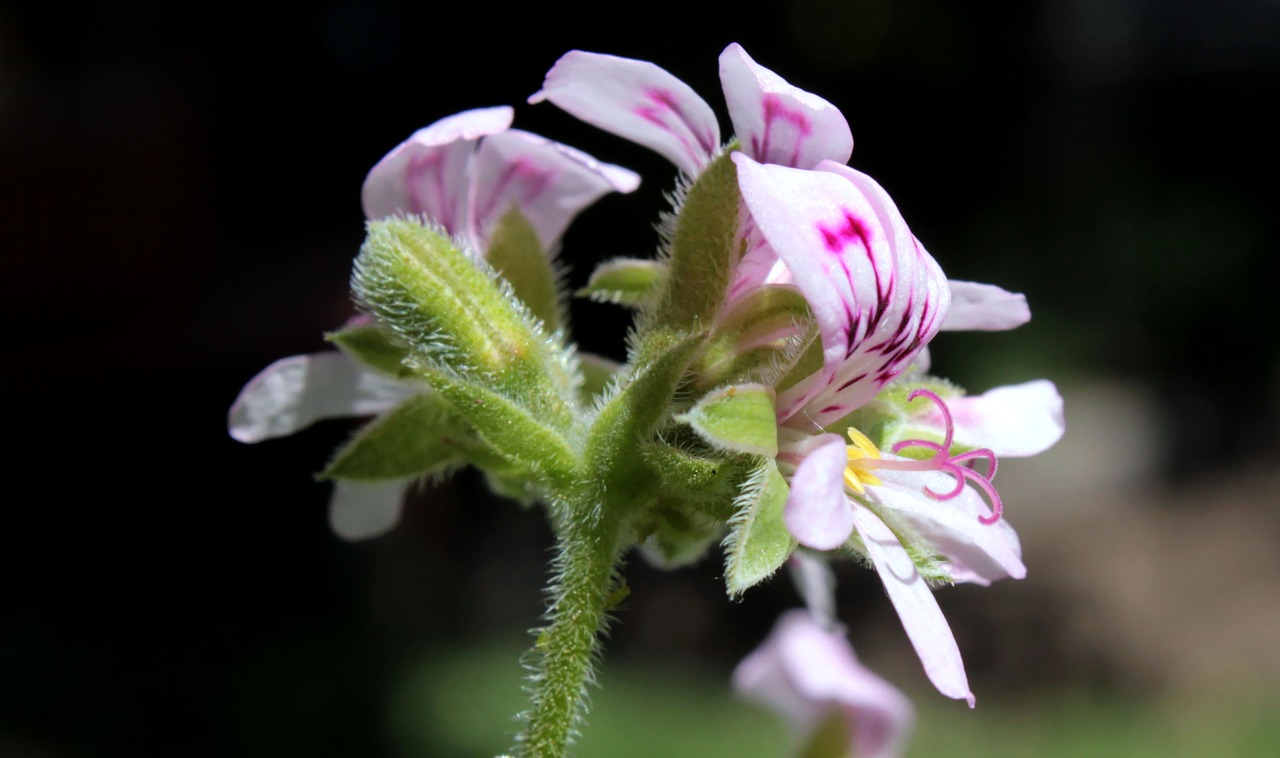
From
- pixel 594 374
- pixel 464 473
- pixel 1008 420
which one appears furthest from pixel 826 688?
pixel 464 473

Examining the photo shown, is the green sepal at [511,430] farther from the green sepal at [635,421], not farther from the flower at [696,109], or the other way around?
the flower at [696,109]

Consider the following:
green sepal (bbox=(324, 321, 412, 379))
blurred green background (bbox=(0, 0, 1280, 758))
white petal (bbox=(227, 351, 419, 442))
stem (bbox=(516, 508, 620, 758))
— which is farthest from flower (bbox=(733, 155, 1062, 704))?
blurred green background (bbox=(0, 0, 1280, 758))

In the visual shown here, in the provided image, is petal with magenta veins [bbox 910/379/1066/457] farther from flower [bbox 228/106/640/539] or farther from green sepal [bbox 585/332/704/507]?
flower [bbox 228/106/640/539]

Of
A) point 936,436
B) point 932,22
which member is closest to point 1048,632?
point 932,22

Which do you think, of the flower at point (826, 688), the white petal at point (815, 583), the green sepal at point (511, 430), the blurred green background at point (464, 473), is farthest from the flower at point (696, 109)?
the blurred green background at point (464, 473)

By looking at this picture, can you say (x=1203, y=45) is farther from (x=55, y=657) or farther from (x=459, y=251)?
(x=459, y=251)

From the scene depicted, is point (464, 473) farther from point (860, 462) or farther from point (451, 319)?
point (860, 462)

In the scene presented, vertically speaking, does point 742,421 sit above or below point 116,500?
above
